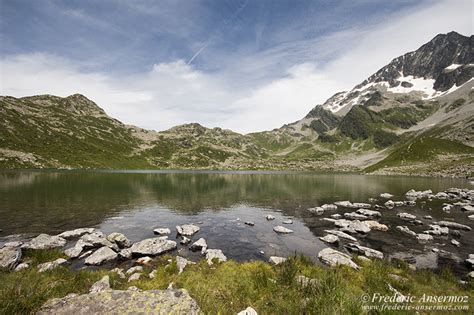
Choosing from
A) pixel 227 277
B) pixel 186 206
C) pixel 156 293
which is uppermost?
pixel 156 293

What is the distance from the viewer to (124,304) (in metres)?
7.93

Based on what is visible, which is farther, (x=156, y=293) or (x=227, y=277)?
(x=227, y=277)

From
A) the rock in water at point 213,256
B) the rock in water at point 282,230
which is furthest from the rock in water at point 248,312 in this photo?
the rock in water at point 282,230

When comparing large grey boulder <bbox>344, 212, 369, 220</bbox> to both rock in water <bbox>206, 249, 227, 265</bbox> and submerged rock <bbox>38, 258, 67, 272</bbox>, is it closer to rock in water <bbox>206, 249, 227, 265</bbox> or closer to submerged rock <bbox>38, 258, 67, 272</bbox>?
rock in water <bbox>206, 249, 227, 265</bbox>

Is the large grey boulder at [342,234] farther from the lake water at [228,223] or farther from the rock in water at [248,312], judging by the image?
the rock in water at [248,312]

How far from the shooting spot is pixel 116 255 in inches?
878

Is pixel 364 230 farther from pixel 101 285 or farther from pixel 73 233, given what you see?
pixel 73 233

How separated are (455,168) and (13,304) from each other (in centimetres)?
19453

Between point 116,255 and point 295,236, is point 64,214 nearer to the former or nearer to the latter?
point 116,255

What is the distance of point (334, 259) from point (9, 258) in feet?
88.4

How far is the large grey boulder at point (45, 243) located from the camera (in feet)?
75.2

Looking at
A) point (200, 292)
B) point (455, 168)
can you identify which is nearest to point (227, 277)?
point (200, 292)

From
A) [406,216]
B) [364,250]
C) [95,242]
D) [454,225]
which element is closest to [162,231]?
[95,242]

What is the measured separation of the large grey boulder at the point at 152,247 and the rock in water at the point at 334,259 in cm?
1544
